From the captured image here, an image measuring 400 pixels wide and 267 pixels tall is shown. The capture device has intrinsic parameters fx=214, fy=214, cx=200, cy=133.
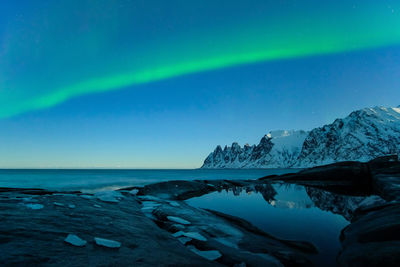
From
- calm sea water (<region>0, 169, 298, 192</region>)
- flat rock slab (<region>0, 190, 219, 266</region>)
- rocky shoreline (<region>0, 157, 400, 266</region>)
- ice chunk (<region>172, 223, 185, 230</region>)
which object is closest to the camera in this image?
flat rock slab (<region>0, 190, 219, 266</region>)

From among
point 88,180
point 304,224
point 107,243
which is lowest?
point 88,180

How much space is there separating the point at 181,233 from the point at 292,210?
6761 millimetres

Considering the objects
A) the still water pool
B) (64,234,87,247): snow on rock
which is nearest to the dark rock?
the still water pool

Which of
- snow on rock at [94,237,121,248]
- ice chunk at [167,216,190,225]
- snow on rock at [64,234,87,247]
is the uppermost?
snow on rock at [64,234,87,247]

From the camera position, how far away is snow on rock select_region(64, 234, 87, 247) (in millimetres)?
3417

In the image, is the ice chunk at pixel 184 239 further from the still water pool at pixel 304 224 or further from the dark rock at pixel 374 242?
the dark rock at pixel 374 242

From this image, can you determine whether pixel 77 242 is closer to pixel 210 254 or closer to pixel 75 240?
pixel 75 240

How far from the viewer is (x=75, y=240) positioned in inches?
139

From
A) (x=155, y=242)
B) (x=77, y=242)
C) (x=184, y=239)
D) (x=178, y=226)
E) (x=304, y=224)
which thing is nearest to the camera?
(x=77, y=242)

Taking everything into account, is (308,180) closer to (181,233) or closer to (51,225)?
(181,233)

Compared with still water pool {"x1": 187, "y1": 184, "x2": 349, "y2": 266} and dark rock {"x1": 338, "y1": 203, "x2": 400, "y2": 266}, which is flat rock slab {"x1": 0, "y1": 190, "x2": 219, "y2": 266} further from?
still water pool {"x1": 187, "y1": 184, "x2": 349, "y2": 266}

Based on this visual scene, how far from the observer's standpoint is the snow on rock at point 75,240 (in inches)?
135

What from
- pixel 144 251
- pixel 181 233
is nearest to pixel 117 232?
pixel 144 251

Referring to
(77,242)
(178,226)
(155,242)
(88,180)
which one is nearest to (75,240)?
(77,242)
